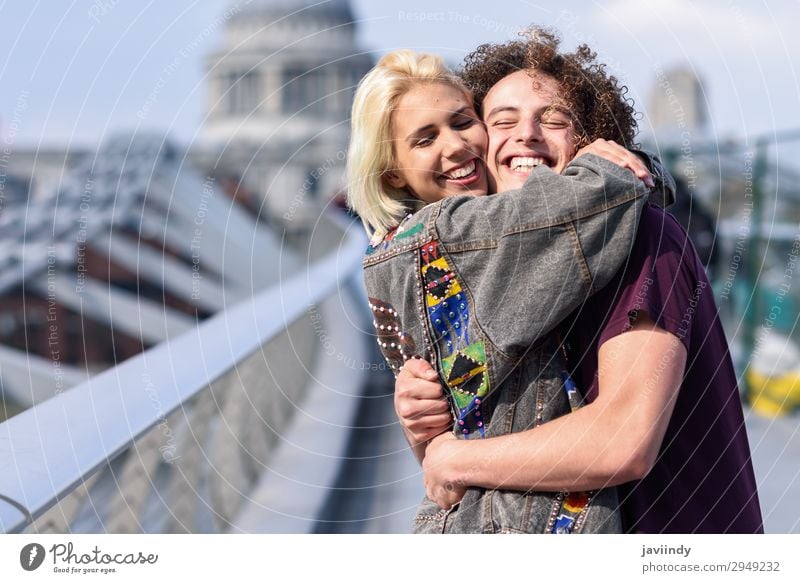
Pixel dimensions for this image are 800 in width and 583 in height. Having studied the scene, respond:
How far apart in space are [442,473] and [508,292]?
0.28 m

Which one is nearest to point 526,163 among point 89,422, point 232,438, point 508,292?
point 508,292

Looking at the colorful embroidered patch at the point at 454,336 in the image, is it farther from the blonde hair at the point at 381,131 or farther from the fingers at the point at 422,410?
the blonde hair at the point at 381,131

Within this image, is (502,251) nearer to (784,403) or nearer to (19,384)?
(784,403)

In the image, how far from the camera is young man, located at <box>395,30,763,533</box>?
53.2 inches

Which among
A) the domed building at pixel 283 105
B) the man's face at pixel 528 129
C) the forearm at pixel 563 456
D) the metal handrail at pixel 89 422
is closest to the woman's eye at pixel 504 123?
the man's face at pixel 528 129

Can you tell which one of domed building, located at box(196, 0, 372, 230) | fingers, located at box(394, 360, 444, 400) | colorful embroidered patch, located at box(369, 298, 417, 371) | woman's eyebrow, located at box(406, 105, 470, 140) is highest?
domed building, located at box(196, 0, 372, 230)

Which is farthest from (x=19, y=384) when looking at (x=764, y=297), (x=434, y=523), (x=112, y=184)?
(x=434, y=523)

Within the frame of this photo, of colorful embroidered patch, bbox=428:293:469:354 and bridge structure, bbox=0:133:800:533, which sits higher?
colorful embroidered patch, bbox=428:293:469:354

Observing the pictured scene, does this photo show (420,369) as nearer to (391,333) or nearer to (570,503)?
(391,333)

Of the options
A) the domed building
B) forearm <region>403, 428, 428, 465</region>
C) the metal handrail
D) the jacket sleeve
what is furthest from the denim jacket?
the domed building

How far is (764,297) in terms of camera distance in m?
6.15

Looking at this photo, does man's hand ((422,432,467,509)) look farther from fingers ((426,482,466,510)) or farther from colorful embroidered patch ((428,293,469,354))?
colorful embroidered patch ((428,293,469,354))

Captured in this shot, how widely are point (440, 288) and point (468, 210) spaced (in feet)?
0.36
